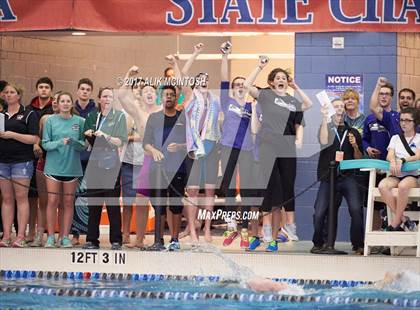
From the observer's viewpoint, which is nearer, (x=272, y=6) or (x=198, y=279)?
(x=198, y=279)

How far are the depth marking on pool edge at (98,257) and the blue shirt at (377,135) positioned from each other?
116 inches

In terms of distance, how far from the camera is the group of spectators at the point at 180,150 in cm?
1237

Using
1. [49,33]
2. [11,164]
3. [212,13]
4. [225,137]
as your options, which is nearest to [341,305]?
[225,137]

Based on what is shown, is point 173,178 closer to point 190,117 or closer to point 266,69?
point 190,117

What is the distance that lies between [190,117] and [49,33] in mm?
3101

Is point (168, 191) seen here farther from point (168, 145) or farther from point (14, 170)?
point (14, 170)

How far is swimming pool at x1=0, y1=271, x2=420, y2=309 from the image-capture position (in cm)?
992

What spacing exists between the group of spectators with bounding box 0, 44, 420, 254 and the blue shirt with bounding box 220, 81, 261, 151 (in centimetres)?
1

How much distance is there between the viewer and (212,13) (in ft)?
46.2

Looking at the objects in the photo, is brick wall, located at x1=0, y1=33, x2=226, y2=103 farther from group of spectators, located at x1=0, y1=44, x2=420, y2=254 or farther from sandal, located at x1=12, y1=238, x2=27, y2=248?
sandal, located at x1=12, y1=238, x2=27, y2=248

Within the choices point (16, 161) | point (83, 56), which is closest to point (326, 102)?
point (16, 161)

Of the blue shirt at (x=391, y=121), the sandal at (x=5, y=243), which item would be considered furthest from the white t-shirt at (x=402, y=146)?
the sandal at (x=5, y=243)

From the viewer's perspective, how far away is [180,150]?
12.6 m

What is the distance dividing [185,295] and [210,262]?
1.59 meters
